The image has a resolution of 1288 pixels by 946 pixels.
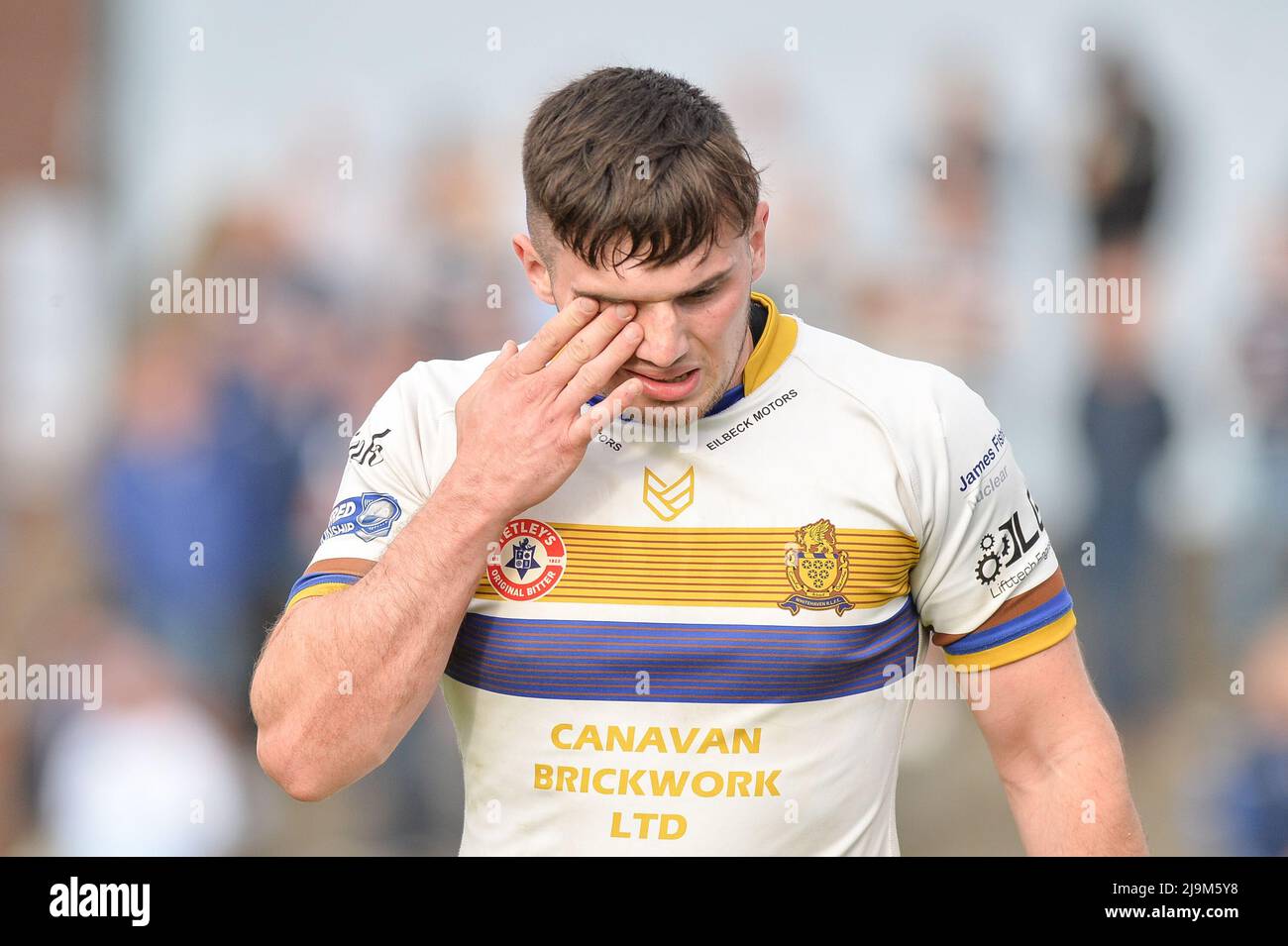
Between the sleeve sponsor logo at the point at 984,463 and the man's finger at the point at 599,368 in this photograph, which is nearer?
the man's finger at the point at 599,368

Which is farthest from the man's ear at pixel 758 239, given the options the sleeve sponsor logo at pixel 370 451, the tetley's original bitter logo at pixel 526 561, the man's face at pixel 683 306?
the sleeve sponsor logo at pixel 370 451

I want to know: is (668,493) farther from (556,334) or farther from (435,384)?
(435,384)

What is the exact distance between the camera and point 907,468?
282 centimetres

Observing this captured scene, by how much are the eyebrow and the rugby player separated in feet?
0.04

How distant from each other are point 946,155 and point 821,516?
455 cm

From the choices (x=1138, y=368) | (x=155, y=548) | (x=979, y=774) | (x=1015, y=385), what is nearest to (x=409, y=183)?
(x=155, y=548)

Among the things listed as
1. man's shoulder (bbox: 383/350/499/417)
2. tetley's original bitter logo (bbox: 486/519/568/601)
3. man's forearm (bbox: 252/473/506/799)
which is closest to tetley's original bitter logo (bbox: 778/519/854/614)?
tetley's original bitter logo (bbox: 486/519/568/601)

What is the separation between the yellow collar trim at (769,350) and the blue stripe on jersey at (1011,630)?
2.26 feet

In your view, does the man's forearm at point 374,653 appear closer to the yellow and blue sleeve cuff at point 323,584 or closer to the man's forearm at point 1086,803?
the yellow and blue sleeve cuff at point 323,584

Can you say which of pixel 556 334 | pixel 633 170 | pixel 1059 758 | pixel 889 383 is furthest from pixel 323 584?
pixel 1059 758

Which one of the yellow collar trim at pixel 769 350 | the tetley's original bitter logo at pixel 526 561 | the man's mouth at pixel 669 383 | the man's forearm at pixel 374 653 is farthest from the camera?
the yellow collar trim at pixel 769 350

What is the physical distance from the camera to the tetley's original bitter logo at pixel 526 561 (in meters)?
2.82

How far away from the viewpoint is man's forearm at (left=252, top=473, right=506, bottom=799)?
8.55ft

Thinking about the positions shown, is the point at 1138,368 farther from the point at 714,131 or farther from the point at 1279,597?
the point at 714,131
